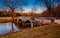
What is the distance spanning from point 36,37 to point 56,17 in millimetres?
748

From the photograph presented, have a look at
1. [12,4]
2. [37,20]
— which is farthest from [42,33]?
[12,4]

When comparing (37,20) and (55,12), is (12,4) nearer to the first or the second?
(37,20)

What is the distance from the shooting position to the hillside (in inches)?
98.3

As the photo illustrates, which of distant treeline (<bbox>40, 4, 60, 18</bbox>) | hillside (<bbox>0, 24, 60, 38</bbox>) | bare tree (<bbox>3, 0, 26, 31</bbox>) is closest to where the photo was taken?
hillside (<bbox>0, 24, 60, 38</bbox>)

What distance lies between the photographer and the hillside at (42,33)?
8.20 feet

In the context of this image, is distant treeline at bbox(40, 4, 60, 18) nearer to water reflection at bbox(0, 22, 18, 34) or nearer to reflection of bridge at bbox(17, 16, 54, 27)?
reflection of bridge at bbox(17, 16, 54, 27)

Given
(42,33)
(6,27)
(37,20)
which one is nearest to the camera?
(42,33)

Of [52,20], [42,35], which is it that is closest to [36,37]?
[42,35]

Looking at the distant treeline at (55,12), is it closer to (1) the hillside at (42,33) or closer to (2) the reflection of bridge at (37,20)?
(2) the reflection of bridge at (37,20)

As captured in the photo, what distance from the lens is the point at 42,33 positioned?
2613mm

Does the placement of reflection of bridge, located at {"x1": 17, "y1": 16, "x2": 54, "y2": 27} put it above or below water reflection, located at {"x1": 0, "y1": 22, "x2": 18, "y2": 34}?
above

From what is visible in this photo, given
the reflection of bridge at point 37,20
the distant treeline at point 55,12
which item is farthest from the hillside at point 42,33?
the distant treeline at point 55,12

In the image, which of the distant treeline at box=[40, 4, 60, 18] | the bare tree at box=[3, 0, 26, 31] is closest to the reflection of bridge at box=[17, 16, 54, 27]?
the distant treeline at box=[40, 4, 60, 18]

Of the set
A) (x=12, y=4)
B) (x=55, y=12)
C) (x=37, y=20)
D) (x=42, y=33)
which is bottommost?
(x=42, y=33)
